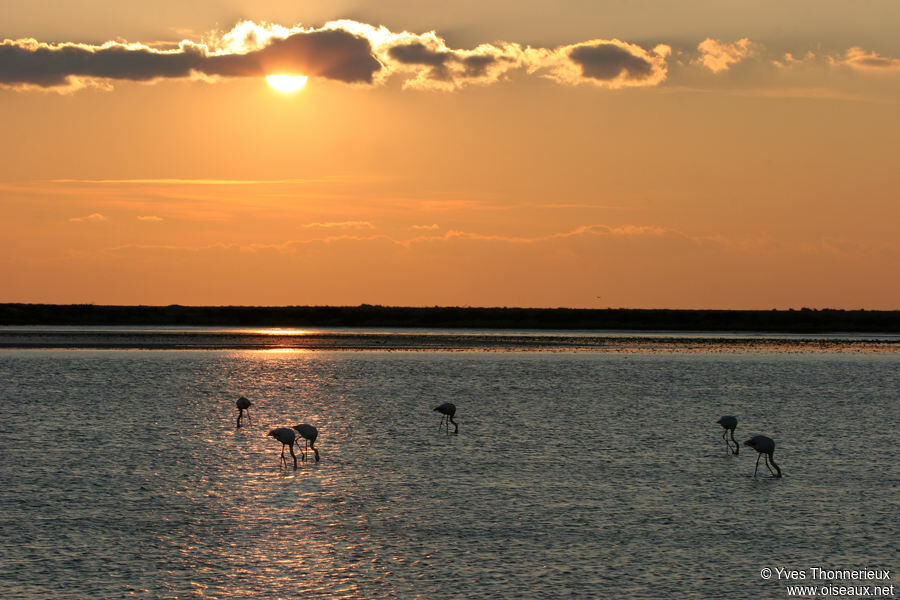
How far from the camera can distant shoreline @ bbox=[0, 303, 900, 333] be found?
449 ft

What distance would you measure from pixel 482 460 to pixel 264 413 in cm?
1199

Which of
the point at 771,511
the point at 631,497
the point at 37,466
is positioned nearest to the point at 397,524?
the point at 631,497

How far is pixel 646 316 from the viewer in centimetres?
16112

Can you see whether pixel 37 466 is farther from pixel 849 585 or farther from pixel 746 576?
pixel 849 585

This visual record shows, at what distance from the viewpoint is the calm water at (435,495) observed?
47.8 feet

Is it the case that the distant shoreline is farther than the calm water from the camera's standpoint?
Yes

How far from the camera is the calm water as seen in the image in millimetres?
14555

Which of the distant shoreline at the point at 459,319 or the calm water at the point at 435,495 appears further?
the distant shoreline at the point at 459,319

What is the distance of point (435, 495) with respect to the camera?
64.8 ft

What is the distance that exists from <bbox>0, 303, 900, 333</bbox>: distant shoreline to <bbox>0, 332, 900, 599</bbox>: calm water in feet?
321

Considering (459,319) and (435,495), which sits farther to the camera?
(459,319)

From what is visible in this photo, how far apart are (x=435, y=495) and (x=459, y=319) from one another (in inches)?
5325

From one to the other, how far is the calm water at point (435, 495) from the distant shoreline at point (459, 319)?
9797 centimetres

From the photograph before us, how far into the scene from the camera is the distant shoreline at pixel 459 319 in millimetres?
136750
